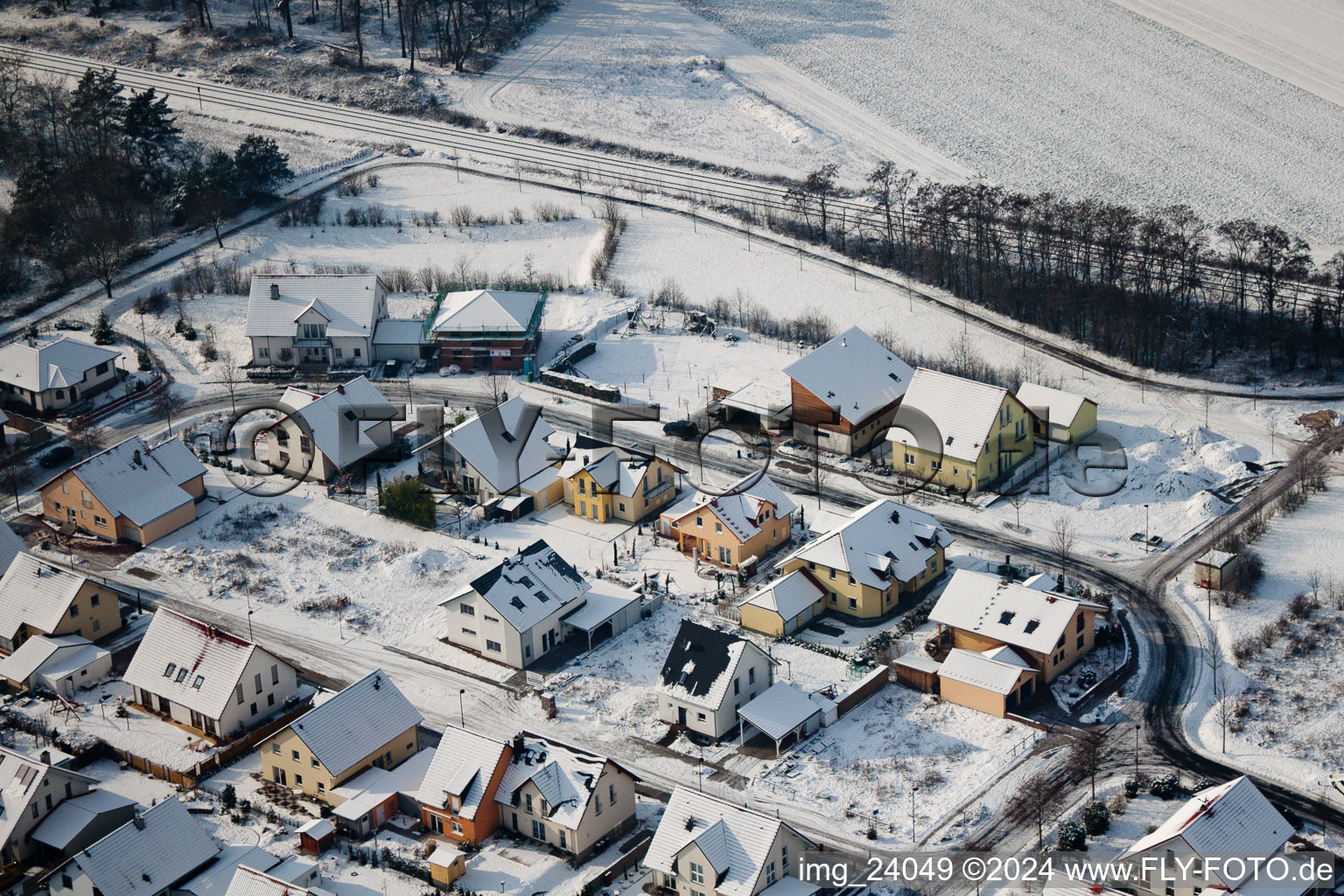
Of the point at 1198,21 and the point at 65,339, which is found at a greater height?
the point at 1198,21

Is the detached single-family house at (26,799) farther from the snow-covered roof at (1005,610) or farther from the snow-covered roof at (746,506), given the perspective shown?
the snow-covered roof at (1005,610)

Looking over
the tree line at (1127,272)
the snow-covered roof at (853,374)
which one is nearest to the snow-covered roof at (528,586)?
the snow-covered roof at (853,374)

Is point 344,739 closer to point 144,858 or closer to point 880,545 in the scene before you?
point 144,858

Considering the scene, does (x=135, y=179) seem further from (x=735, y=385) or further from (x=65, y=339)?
(x=735, y=385)

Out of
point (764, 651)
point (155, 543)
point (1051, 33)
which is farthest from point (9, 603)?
point (1051, 33)

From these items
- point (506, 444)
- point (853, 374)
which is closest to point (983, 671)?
point (853, 374)
